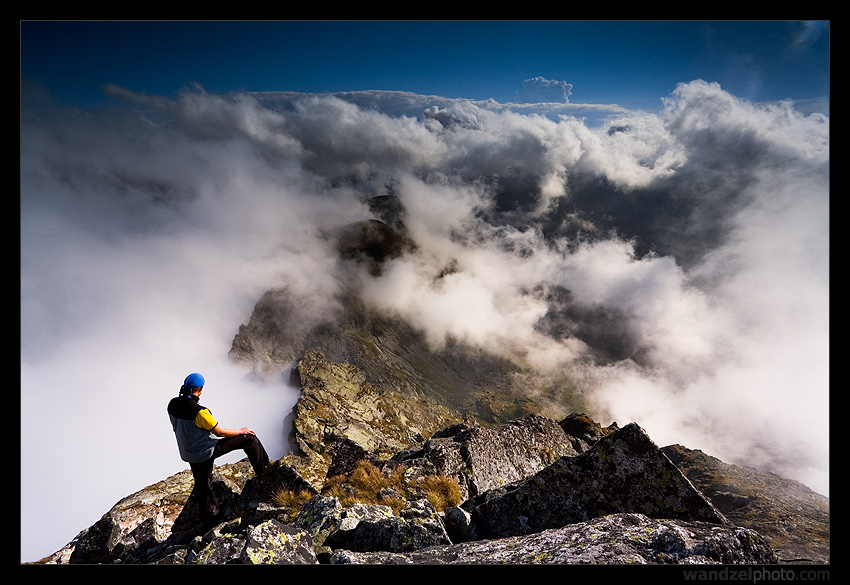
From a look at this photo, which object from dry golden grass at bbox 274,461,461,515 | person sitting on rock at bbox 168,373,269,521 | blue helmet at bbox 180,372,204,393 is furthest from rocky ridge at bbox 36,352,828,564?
blue helmet at bbox 180,372,204,393

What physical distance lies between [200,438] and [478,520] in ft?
19.5

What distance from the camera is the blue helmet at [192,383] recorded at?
27.9 ft

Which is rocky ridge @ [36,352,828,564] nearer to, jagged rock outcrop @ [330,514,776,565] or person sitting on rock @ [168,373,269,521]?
jagged rock outcrop @ [330,514,776,565]

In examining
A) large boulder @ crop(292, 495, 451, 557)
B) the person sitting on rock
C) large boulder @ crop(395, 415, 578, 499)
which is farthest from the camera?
large boulder @ crop(395, 415, 578, 499)

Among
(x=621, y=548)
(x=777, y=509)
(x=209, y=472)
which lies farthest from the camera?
(x=777, y=509)

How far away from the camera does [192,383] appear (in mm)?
Result: 8508

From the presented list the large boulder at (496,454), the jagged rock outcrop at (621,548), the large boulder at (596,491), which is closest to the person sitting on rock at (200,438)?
the large boulder at (496,454)

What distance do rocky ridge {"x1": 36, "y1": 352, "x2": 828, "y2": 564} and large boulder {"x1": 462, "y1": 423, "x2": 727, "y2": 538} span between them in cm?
2

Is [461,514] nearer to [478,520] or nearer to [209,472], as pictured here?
[478,520]

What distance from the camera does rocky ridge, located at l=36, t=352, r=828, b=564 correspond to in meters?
5.00

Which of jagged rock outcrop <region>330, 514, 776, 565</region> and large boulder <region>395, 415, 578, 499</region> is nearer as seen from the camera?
jagged rock outcrop <region>330, 514, 776, 565</region>

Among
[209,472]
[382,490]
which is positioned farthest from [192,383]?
[382,490]
